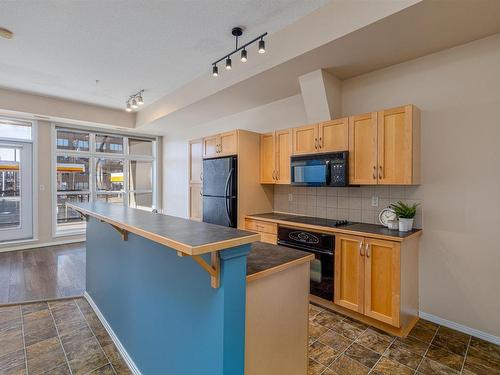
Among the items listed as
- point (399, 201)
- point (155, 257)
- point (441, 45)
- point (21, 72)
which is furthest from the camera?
point (21, 72)

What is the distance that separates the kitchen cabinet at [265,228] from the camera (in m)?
3.23

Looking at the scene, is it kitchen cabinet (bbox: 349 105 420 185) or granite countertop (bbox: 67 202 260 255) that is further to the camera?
kitchen cabinet (bbox: 349 105 420 185)

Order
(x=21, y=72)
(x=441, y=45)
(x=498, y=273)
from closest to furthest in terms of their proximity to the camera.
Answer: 1. (x=498, y=273)
2. (x=441, y=45)
3. (x=21, y=72)

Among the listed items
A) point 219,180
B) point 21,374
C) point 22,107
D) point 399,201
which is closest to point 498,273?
point 399,201

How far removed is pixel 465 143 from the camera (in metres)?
2.36

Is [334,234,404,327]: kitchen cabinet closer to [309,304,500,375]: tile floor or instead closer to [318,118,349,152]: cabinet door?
[309,304,500,375]: tile floor

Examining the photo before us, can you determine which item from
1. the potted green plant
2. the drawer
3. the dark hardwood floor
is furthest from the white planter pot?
the dark hardwood floor

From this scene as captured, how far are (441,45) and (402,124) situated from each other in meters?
0.78

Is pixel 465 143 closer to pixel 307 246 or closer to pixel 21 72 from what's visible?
pixel 307 246

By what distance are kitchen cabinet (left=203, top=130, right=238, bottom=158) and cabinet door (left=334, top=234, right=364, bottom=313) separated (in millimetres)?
1845

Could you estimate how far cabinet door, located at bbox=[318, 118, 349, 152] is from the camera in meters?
2.79

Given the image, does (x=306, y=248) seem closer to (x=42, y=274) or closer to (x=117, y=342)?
(x=117, y=342)

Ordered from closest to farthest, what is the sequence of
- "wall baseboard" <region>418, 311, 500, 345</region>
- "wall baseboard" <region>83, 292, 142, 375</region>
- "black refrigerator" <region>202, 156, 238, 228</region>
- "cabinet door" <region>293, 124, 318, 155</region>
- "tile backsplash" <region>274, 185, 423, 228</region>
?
"wall baseboard" <region>83, 292, 142, 375</region>
"wall baseboard" <region>418, 311, 500, 345</region>
"tile backsplash" <region>274, 185, 423, 228</region>
"cabinet door" <region>293, 124, 318, 155</region>
"black refrigerator" <region>202, 156, 238, 228</region>

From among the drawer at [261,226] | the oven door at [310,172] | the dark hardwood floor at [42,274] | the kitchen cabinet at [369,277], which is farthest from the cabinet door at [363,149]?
the dark hardwood floor at [42,274]
